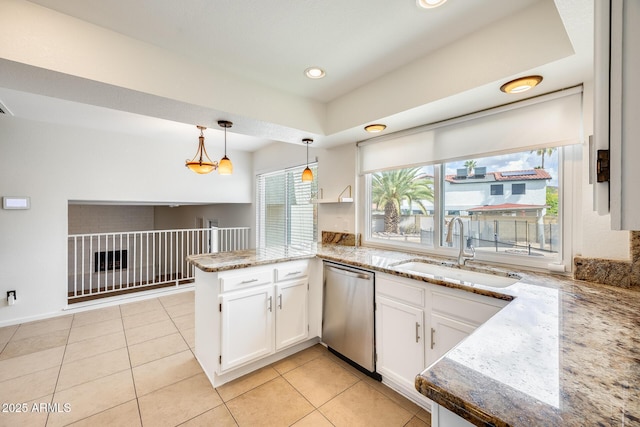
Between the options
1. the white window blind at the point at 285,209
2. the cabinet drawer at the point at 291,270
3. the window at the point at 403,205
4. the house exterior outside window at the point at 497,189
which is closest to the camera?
the house exterior outside window at the point at 497,189

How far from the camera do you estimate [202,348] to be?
7.52 feet

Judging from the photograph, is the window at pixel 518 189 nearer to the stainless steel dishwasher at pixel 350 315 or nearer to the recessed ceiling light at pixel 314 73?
the stainless steel dishwasher at pixel 350 315

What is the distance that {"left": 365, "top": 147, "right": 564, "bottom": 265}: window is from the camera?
6.31 feet

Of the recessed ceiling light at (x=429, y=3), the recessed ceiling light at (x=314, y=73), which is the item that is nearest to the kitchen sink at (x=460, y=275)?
the recessed ceiling light at (x=429, y=3)

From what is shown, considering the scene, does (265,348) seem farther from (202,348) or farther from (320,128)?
(320,128)

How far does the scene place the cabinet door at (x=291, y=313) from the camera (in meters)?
2.38

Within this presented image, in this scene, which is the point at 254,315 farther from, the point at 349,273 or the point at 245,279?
the point at 349,273

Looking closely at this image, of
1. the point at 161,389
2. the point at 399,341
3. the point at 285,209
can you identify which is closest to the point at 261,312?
the point at 161,389

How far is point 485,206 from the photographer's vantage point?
2197 mm

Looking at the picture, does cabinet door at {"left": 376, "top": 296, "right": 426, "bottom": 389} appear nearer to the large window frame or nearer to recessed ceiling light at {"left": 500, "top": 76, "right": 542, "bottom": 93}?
the large window frame

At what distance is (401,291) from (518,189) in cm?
123

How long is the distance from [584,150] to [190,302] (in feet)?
15.2

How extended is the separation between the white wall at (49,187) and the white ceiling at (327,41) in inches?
37.0

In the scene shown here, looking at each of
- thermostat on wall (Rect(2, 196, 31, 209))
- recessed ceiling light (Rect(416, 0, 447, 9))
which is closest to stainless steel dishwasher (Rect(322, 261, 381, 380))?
recessed ceiling light (Rect(416, 0, 447, 9))
